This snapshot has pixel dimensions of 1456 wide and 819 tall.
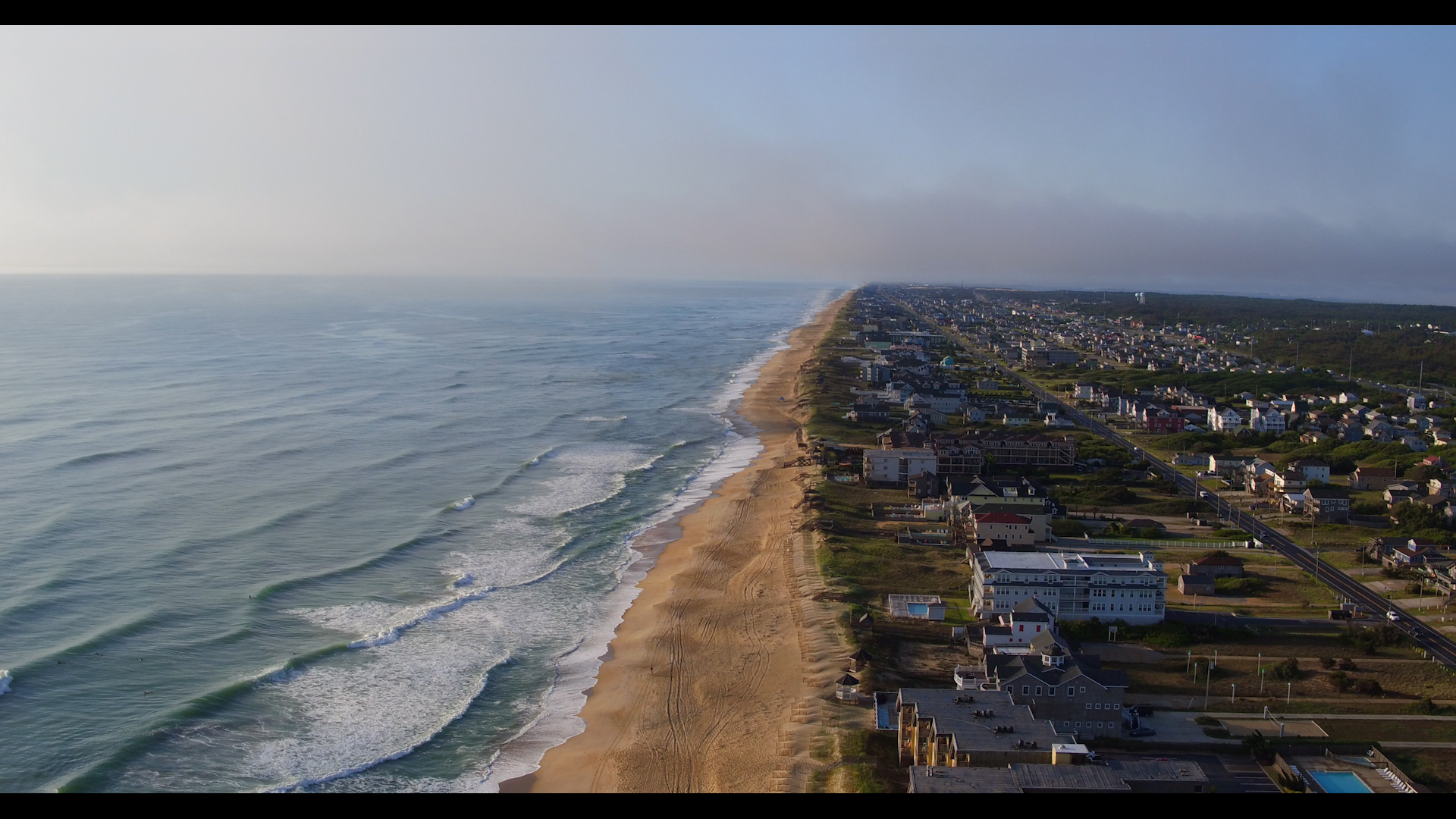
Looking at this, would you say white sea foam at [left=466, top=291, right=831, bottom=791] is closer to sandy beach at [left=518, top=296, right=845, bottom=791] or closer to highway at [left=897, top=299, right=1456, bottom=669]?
sandy beach at [left=518, top=296, right=845, bottom=791]

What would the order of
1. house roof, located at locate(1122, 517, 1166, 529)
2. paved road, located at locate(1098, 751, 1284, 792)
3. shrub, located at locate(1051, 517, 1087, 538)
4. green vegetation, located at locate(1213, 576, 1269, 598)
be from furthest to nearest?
house roof, located at locate(1122, 517, 1166, 529)
shrub, located at locate(1051, 517, 1087, 538)
green vegetation, located at locate(1213, 576, 1269, 598)
paved road, located at locate(1098, 751, 1284, 792)

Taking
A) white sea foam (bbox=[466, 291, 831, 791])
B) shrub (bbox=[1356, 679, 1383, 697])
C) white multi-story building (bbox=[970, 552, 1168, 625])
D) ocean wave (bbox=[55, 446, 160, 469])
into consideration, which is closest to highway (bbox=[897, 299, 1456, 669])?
white multi-story building (bbox=[970, 552, 1168, 625])

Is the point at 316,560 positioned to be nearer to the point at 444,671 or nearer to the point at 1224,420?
the point at 444,671

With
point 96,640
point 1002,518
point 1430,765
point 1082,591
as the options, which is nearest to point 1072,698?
point 1430,765

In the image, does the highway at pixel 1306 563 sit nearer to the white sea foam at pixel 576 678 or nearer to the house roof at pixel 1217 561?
the house roof at pixel 1217 561

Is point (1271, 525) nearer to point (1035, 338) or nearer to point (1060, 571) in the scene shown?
point (1060, 571)

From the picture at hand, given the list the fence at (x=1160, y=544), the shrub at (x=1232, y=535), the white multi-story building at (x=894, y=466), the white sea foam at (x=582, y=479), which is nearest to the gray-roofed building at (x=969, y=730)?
the fence at (x=1160, y=544)
